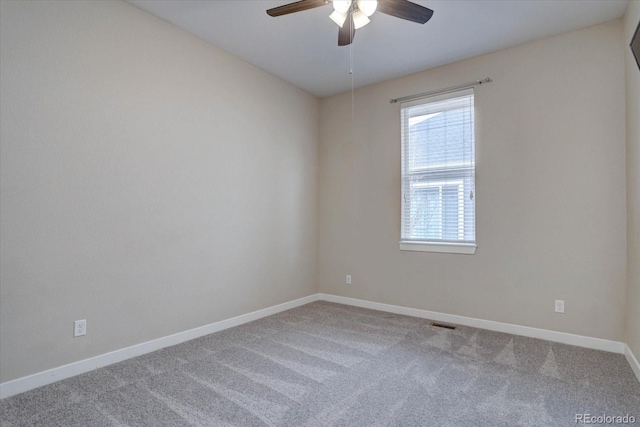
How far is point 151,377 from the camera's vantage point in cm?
232

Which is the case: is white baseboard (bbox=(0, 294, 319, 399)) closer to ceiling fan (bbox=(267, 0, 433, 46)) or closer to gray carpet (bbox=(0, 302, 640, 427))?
gray carpet (bbox=(0, 302, 640, 427))

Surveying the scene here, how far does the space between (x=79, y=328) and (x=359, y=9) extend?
292cm

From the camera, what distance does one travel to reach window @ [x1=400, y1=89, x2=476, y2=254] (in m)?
3.52

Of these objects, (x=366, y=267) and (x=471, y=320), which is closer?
(x=471, y=320)

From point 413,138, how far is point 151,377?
341cm

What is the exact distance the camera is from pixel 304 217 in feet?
14.5

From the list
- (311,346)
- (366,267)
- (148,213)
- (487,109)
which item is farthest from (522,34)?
(148,213)

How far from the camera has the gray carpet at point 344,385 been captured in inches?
73.2

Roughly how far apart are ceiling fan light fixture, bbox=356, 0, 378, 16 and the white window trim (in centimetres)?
244

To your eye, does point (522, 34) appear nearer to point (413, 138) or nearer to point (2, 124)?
point (413, 138)

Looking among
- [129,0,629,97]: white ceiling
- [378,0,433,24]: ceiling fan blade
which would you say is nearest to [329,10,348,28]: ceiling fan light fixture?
[378,0,433,24]: ceiling fan blade

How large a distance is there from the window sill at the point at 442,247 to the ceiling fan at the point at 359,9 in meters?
2.24

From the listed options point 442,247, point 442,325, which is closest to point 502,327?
point 442,325

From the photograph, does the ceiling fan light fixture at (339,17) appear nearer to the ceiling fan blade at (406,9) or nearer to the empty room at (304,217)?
the empty room at (304,217)
